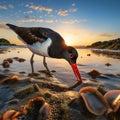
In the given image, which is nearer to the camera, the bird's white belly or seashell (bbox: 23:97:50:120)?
seashell (bbox: 23:97:50:120)

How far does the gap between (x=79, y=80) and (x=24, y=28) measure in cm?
426

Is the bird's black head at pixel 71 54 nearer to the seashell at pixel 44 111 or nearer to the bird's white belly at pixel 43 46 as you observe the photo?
the bird's white belly at pixel 43 46

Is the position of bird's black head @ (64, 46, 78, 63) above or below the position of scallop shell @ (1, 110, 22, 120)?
above

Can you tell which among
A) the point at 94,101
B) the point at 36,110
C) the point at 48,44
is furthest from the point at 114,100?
the point at 48,44

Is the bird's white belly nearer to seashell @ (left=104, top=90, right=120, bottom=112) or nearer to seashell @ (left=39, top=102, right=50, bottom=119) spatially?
seashell @ (left=104, top=90, right=120, bottom=112)

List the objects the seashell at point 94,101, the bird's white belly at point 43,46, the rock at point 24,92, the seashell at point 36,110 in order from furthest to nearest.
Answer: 1. the bird's white belly at point 43,46
2. the rock at point 24,92
3. the seashell at point 94,101
4. the seashell at point 36,110

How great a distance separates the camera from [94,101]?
4672 mm

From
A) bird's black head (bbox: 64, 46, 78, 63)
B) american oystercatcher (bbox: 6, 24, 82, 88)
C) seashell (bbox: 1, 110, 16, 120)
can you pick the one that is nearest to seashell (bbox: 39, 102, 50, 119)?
seashell (bbox: 1, 110, 16, 120)

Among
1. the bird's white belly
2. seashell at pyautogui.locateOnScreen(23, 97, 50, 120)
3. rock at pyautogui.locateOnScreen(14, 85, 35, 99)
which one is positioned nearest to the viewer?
seashell at pyautogui.locateOnScreen(23, 97, 50, 120)

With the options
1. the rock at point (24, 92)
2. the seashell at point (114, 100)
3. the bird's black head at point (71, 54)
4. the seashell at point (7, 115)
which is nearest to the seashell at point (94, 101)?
the seashell at point (114, 100)

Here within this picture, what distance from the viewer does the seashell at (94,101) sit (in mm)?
4496

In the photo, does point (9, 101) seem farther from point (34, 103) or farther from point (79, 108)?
point (79, 108)

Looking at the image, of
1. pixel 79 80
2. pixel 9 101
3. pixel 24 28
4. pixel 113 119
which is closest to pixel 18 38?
pixel 24 28

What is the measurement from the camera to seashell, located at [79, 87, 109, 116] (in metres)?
4.50
